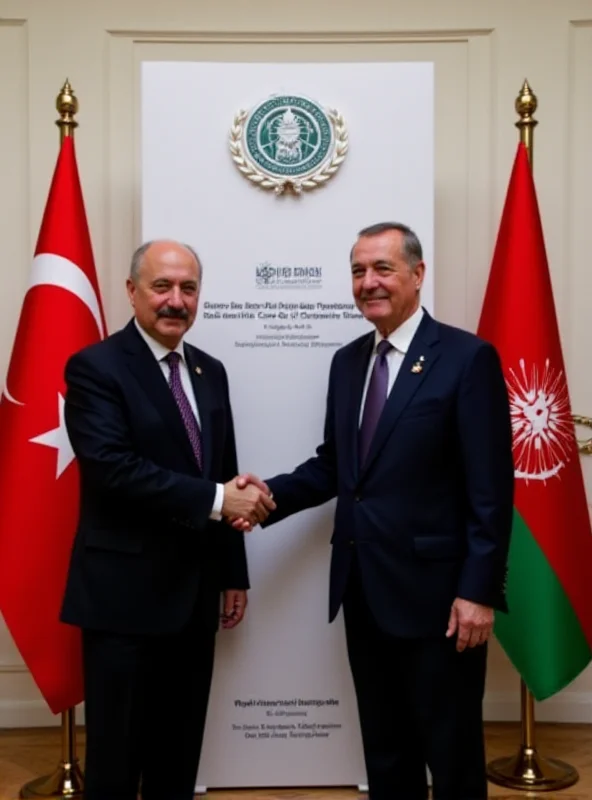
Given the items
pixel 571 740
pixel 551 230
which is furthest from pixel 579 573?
pixel 551 230

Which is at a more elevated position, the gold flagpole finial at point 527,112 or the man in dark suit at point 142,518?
the gold flagpole finial at point 527,112

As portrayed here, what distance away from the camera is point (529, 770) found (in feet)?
9.34

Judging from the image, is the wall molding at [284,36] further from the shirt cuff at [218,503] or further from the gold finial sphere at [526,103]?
the shirt cuff at [218,503]

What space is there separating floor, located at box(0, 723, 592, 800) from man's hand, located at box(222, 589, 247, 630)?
1.95 ft

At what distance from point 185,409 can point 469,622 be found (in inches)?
35.2

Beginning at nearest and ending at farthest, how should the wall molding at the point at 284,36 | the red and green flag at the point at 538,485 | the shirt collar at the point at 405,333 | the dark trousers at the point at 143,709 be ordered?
the dark trousers at the point at 143,709
the shirt collar at the point at 405,333
the red and green flag at the point at 538,485
the wall molding at the point at 284,36

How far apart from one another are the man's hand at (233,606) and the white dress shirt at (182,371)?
474 millimetres

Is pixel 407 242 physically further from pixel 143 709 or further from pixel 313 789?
pixel 313 789

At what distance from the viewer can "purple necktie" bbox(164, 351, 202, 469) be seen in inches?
89.3

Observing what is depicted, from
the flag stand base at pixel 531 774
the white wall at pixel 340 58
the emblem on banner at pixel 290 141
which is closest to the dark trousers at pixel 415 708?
the flag stand base at pixel 531 774

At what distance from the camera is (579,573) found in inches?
109

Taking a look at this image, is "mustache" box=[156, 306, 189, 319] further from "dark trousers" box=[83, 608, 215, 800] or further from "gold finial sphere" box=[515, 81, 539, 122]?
"gold finial sphere" box=[515, 81, 539, 122]

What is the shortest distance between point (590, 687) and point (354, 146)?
229 centimetres

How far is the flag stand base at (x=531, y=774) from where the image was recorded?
9.25 feet
